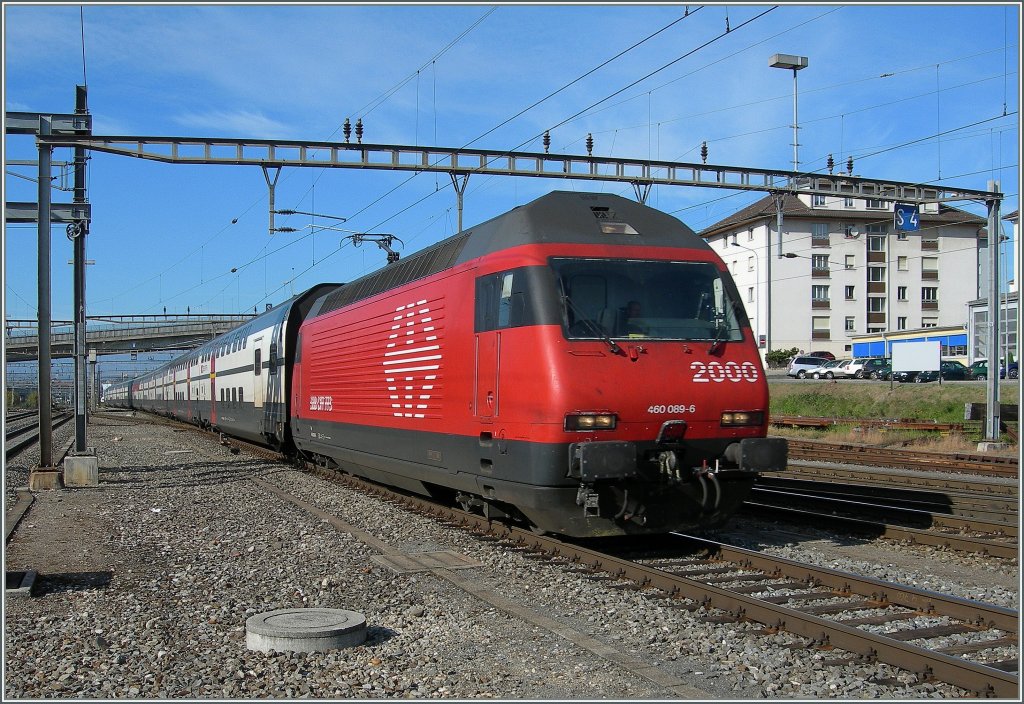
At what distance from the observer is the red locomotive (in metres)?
8.16

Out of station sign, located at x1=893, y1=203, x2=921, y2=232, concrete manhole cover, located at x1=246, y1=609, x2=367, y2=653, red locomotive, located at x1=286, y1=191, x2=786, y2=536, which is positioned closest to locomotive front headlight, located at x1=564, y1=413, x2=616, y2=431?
red locomotive, located at x1=286, y1=191, x2=786, y2=536

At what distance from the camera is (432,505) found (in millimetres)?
12602

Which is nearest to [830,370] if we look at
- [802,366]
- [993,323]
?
[802,366]

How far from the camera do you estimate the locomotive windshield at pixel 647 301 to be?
855cm

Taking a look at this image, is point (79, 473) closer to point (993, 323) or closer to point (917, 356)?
point (993, 323)

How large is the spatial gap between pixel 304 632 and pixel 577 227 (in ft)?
15.9

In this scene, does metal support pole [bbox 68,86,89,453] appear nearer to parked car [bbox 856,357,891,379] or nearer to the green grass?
the green grass

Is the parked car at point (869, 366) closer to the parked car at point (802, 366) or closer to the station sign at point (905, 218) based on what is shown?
the parked car at point (802, 366)

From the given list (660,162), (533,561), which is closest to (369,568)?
(533,561)

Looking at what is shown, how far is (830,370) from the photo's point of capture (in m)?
49.8

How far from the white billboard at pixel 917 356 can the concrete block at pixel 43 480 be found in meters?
23.5

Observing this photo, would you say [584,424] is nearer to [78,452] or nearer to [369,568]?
[369,568]

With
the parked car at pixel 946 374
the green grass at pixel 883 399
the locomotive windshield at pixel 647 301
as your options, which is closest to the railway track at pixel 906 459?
the green grass at pixel 883 399

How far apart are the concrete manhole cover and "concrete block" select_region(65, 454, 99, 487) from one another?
11.1m
